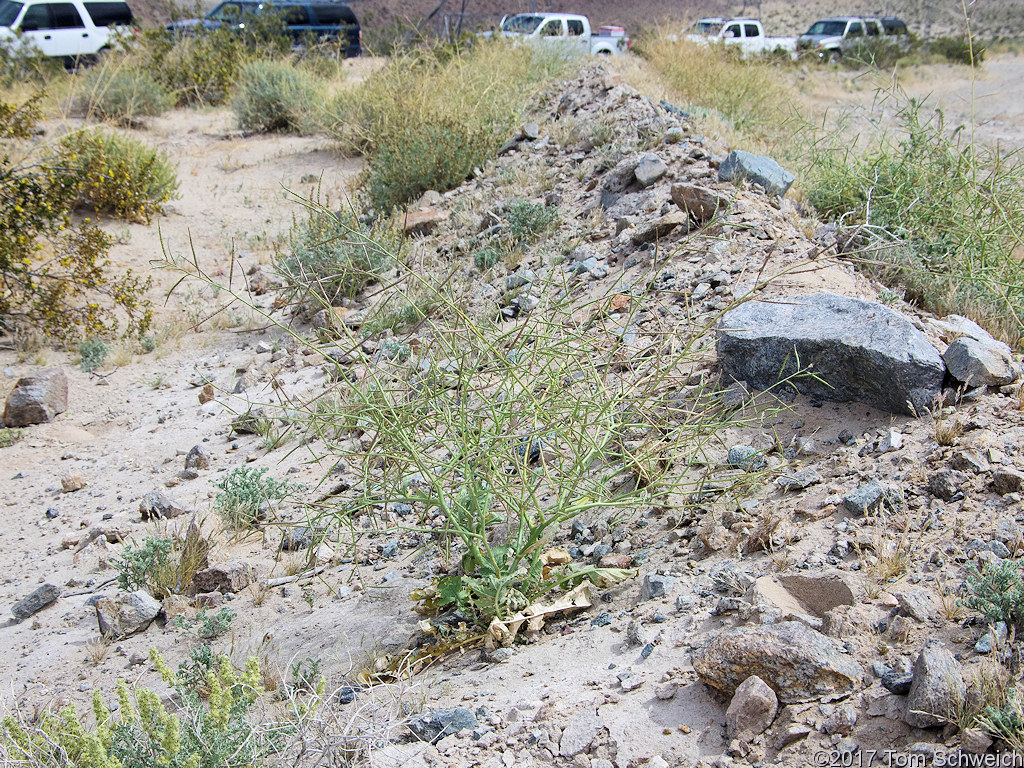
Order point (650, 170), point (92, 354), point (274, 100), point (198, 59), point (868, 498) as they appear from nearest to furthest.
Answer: point (868, 498), point (92, 354), point (650, 170), point (274, 100), point (198, 59)

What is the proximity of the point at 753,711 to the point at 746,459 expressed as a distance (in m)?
1.23

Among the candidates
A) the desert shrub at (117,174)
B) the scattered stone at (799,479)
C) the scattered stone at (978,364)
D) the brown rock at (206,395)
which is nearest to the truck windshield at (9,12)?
the desert shrub at (117,174)

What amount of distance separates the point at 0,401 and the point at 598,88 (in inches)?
241

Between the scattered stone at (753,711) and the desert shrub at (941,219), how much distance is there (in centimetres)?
205

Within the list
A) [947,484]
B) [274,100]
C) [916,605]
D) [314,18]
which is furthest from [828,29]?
[916,605]

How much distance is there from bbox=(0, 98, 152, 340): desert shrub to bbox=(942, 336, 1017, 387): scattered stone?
197 inches

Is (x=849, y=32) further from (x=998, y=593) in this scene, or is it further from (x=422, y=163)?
(x=998, y=593)

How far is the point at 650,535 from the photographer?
2.70 m

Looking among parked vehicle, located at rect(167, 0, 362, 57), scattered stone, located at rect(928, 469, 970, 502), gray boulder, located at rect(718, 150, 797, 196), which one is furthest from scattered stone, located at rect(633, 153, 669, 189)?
parked vehicle, located at rect(167, 0, 362, 57)

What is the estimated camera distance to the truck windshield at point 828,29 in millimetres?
24328

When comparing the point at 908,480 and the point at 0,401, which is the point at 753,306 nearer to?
the point at 908,480

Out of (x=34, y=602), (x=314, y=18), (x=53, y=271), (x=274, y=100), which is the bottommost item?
(x=34, y=602)

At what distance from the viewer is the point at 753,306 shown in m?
3.27

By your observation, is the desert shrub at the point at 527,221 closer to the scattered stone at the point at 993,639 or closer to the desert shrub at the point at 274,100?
the scattered stone at the point at 993,639
